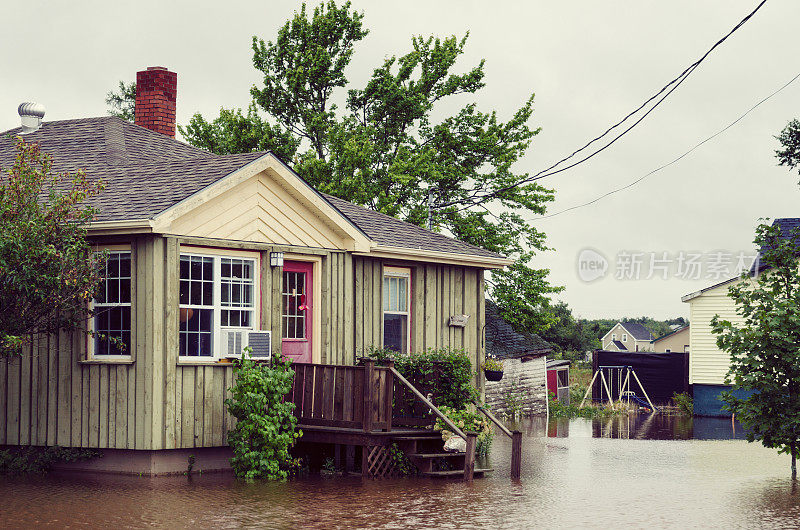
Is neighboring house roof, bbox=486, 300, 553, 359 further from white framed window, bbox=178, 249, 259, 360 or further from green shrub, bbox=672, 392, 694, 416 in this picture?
white framed window, bbox=178, 249, 259, 360

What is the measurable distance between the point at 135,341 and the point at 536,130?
73.9 feet

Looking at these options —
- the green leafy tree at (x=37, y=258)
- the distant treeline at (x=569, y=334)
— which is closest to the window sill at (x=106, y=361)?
the green leafy tree at (x=37, y=258)

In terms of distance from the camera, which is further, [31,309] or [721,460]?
[721,460]

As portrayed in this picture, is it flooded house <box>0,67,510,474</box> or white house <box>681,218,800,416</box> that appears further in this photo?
white house <box>681,218,800,416</box>

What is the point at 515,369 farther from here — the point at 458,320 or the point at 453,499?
the point at 453,499

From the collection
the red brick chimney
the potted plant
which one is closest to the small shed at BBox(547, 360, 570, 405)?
the potted plant

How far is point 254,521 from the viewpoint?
10719 millimetres

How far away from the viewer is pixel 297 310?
1711 cm

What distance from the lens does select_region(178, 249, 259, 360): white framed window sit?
15195 millimetres

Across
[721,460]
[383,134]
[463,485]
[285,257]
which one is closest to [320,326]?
[285,257]

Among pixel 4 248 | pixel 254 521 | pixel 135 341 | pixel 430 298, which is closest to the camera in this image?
pixel 254 521

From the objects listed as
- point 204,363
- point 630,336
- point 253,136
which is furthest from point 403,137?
point 630,336

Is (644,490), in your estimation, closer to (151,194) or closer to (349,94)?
(151,194)

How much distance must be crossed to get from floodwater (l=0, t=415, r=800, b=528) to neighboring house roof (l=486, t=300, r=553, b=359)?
45.8 feet
